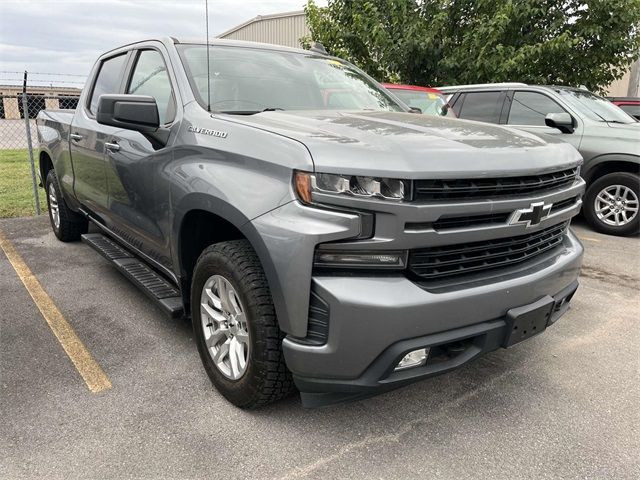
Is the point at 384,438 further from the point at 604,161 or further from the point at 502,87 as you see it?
the point at 502,87

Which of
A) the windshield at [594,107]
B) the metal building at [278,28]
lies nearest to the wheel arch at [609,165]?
the windshield at [594,107]

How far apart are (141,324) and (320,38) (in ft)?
32.4

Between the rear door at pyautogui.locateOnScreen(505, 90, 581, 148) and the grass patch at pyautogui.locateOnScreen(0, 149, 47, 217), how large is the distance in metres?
6.84

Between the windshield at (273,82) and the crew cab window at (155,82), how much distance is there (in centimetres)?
18

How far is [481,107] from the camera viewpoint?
26.0 ft

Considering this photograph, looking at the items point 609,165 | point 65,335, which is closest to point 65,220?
point 65,335

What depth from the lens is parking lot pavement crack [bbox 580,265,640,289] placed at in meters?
4.75

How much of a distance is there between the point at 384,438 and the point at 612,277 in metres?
3.51

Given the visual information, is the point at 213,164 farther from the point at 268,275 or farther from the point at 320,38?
the point at 320,38

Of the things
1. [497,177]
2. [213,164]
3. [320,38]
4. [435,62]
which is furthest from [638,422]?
[320,38]

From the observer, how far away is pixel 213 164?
102 inches

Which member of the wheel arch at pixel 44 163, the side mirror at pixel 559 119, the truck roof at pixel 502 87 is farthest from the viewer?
the truck roof at pixel 502 87

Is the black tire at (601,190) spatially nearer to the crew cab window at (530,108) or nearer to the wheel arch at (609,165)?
the wheel arch at (609,165)

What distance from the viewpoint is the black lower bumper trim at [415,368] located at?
2.09 m
